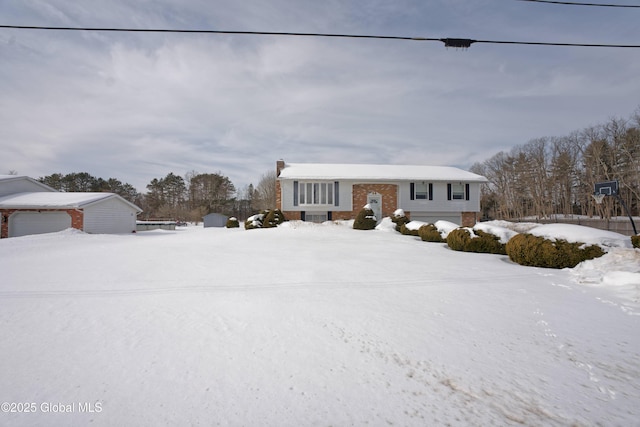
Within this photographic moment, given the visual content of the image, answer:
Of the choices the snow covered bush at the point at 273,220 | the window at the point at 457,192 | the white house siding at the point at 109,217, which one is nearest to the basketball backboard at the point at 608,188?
the window at the point at 457,192

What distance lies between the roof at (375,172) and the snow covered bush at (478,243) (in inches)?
515

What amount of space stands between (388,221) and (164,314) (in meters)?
14.9

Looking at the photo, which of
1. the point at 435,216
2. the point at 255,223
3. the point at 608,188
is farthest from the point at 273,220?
the point at 608,188

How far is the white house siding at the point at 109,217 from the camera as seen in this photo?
20.6 metres

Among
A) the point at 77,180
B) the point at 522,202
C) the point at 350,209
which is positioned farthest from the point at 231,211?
the point at 522,202

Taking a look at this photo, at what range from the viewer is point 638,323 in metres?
3.91

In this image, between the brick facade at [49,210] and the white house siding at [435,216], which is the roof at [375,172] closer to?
the white house siding at [435,216]

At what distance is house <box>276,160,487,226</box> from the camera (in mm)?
22859

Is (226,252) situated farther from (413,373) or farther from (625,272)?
(625,272)

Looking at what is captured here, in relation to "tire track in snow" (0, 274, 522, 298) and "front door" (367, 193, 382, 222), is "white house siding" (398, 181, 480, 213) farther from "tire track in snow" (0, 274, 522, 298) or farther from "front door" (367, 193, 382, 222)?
"tire track in snow" (0, 274, 522, 298)

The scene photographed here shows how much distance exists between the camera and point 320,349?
306 cm

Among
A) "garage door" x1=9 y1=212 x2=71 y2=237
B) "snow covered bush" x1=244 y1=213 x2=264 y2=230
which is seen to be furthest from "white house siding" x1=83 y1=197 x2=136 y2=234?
"snow covered bush" x1=244 y1=213 x2=264 y2=230

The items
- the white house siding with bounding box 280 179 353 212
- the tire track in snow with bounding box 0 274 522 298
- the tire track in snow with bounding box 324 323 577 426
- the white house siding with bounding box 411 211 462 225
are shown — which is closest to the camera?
the tire track in snow with bounding box 324 323 577 426

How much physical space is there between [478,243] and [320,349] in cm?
919
